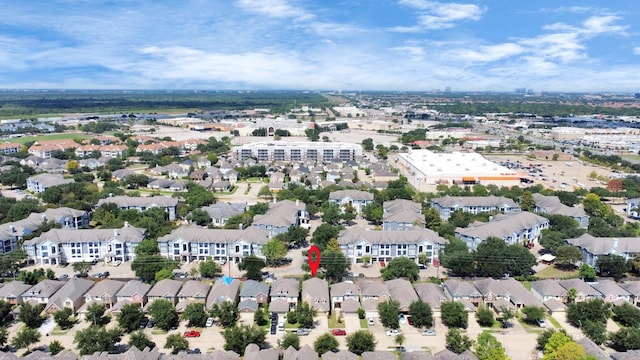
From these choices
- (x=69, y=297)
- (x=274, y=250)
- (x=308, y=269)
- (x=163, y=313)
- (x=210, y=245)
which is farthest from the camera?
(x=210, y=245)

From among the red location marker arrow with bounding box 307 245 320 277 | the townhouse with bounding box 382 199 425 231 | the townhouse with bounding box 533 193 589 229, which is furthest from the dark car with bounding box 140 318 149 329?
the townhouse with bounding box 533 193 589 229

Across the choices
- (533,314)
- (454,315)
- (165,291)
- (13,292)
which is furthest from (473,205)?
(13,292)

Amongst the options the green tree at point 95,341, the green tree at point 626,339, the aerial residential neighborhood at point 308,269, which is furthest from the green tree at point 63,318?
the green tree at point 626,339

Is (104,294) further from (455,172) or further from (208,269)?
(455,172)

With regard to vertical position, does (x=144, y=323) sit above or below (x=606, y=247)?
below

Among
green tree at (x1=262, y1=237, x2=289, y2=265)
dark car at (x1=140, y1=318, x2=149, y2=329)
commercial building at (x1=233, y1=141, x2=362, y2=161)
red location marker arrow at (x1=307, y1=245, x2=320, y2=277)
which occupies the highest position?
commercial building at (x1=233, y1=141, x2=362, y2=161)

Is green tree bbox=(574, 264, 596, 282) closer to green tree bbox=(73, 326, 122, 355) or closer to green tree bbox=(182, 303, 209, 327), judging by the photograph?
green tree bbox=(182, 303, 209, 327)
